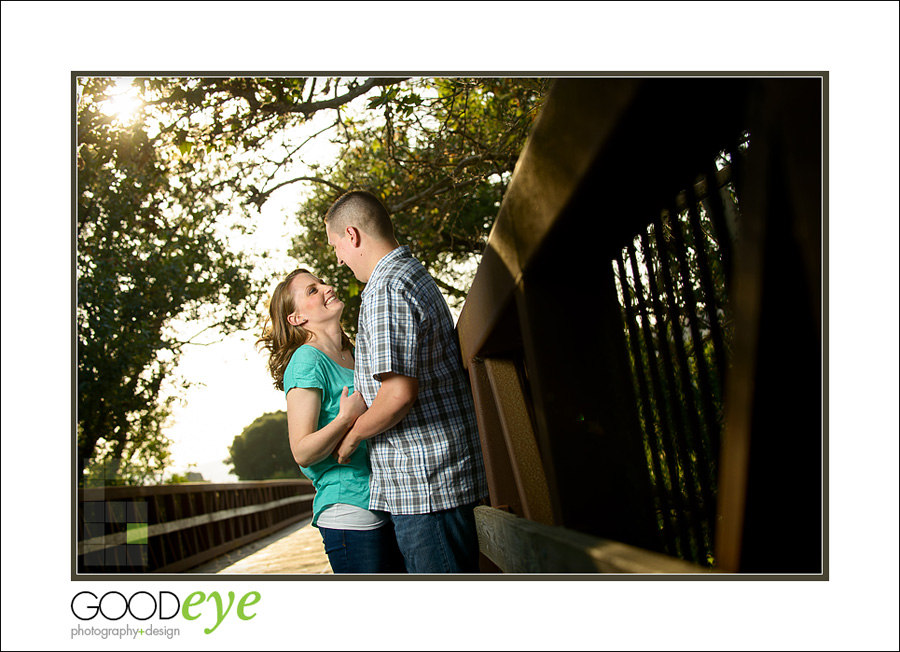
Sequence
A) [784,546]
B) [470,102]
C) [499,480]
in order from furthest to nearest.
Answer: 1. [470,102]
2. [499,480]
3. [784,546]

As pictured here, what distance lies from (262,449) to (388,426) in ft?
7.88

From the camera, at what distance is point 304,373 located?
1621 mm

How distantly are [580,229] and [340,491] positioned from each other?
90cm

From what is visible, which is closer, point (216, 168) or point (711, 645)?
point (711, 645)

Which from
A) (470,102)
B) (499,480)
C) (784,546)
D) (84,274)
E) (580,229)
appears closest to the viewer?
(784,546)

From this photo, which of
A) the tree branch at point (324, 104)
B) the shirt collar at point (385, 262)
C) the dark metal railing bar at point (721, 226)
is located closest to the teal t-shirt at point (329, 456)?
the shirt collar at point (385, 262)

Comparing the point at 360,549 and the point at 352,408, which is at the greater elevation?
the point at 352,408

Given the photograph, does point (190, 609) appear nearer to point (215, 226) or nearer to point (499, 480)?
point (499, 480)

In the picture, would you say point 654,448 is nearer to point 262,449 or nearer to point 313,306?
point 313,306

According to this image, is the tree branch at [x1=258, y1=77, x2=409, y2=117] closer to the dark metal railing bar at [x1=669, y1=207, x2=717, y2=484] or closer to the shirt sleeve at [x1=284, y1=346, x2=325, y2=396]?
the shirt sleeve at [x1=284, y1=346, x2=325, y2=396]

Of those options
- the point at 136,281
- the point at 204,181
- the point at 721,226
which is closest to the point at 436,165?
the point at 204,181

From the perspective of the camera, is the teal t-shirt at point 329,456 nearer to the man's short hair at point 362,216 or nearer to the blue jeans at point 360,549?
the blue jeans at point 360,549
